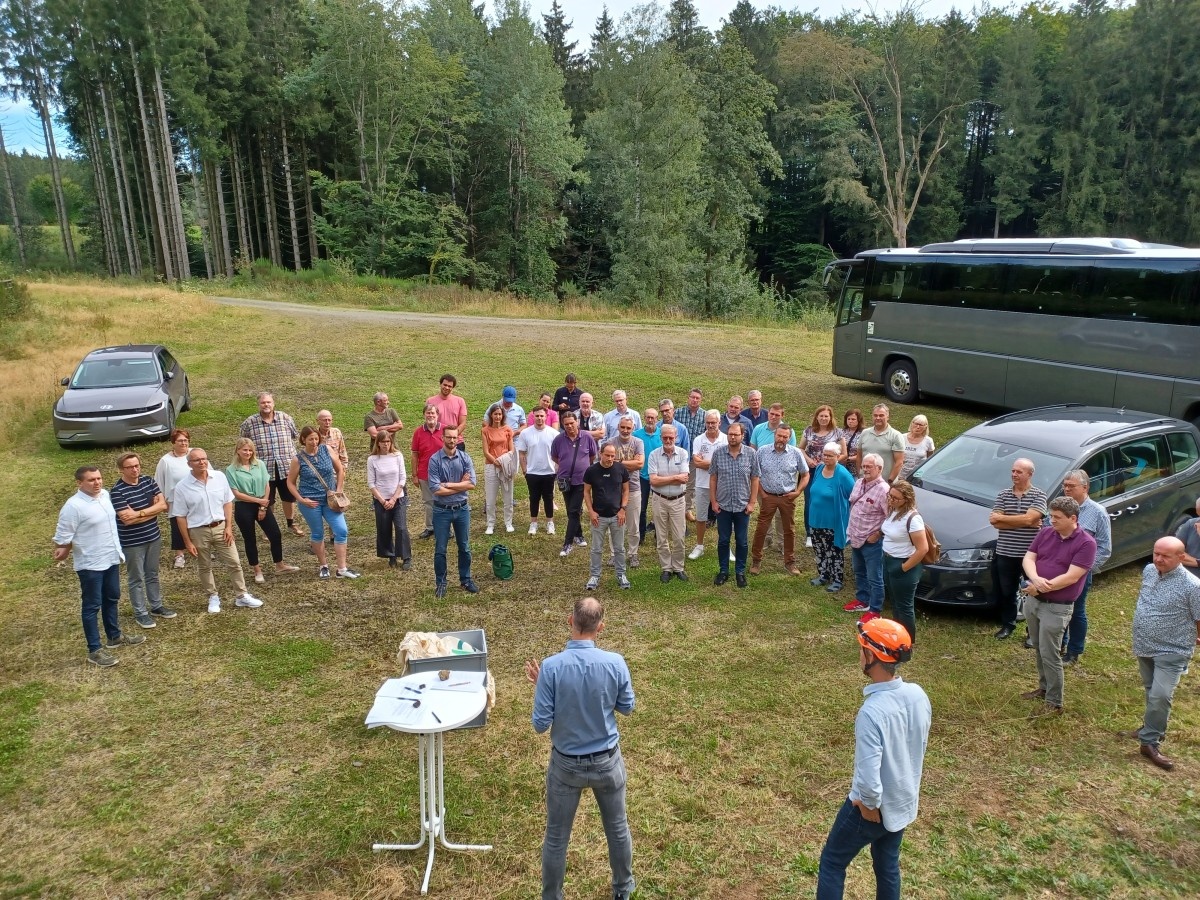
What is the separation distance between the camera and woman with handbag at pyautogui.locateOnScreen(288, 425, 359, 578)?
8537 mm

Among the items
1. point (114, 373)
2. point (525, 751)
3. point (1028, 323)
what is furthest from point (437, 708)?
point (1028, 323)

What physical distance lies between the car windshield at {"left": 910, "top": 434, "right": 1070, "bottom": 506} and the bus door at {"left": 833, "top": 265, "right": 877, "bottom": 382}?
9.72 metres

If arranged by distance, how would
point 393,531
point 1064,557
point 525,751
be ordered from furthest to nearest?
1. point 393,531
2. point 1064,557
3. point 525,751

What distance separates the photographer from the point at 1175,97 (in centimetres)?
4203

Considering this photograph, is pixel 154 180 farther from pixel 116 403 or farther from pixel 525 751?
pixel 525 751

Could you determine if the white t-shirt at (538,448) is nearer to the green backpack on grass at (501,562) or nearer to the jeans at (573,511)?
the jeans at (573,511)

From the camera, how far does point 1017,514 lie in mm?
7238

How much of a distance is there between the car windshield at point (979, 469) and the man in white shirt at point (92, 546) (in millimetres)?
8141


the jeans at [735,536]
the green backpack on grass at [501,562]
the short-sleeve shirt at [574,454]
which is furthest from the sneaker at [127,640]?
the jeans at [735,536]

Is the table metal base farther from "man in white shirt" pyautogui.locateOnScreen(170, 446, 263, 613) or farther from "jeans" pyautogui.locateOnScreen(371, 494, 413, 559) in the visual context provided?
"jeans" pyautogui.locateOnScreen(371, 494, 413, 559)

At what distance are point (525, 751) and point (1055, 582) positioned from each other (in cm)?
414

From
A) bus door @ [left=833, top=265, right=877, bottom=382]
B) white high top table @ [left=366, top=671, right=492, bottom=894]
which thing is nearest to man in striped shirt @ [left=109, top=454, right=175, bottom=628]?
white high top table @ [left=366, top=671, right=492, bottom=894]

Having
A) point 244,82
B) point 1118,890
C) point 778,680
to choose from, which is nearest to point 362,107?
point 244,82

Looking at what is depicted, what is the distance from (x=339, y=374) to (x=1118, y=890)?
17.5 meters
